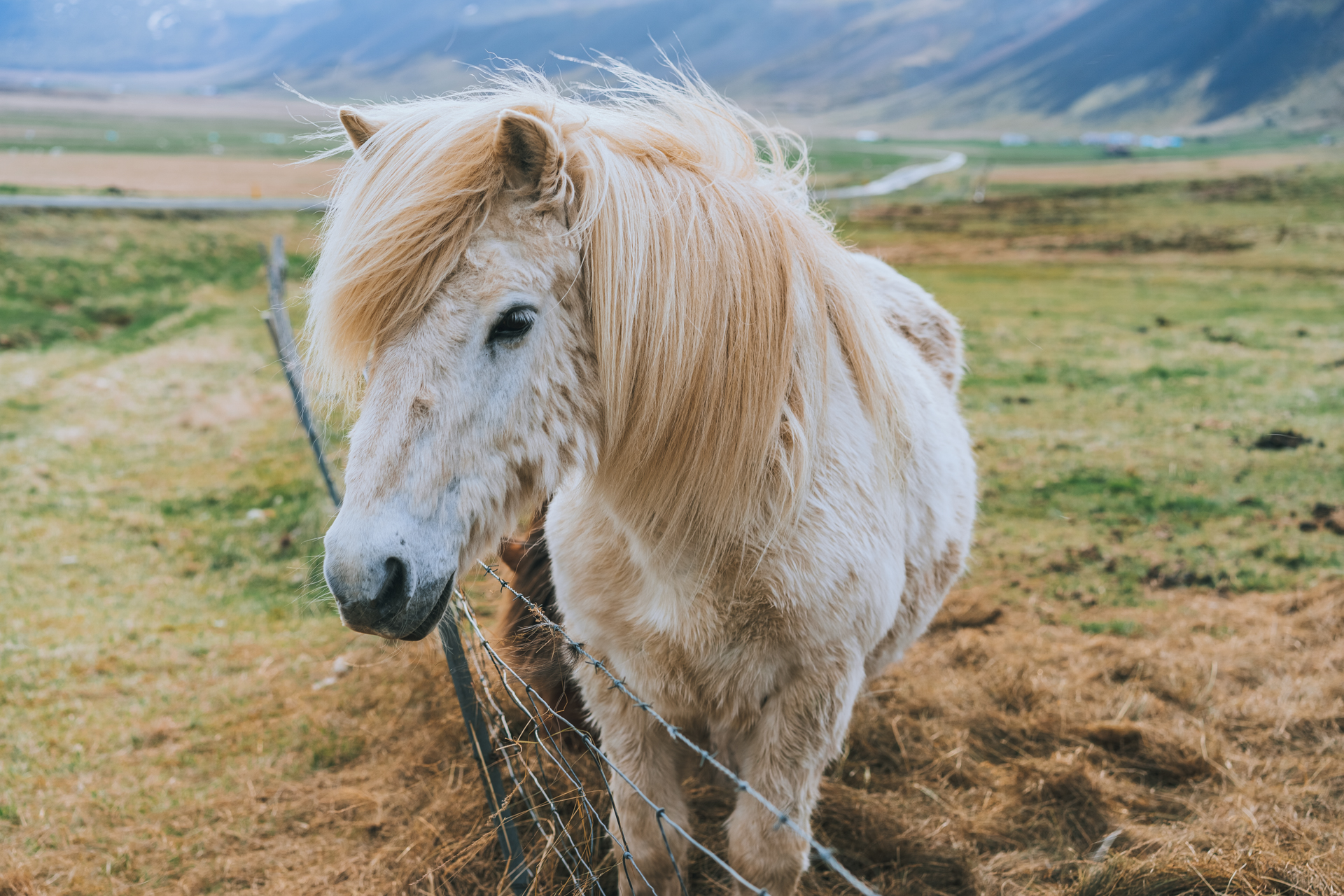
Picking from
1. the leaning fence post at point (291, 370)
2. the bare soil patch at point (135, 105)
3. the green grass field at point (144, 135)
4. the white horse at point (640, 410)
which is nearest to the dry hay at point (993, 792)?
the white horse at point (640, 410)

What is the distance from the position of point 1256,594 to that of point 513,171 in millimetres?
5877

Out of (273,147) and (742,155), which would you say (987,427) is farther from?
(273,147)

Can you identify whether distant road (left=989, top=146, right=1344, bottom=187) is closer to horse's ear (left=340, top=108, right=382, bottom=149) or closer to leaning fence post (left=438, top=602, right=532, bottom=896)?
leaning fence post (left=438, top=602, right=532, bottom=896)

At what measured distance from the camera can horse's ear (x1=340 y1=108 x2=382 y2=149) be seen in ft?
6.10

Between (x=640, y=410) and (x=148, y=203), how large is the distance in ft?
98.5

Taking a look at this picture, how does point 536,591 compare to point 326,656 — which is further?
point 326,656

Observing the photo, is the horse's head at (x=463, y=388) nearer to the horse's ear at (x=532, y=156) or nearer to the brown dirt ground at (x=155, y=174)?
the horse's ear at (x=532, y=156)

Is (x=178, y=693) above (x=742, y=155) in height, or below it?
below

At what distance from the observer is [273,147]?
80125 mm

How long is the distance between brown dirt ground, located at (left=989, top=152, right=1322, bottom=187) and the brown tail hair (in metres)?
51.8

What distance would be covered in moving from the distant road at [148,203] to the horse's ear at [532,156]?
63.3ft

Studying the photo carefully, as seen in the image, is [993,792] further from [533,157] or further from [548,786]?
[533,157]

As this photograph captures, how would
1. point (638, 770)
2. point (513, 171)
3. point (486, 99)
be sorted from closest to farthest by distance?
point (513, 171), point (486, 99), point (638, 770)

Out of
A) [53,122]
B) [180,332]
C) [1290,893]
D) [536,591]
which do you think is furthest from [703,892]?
[53,122]
